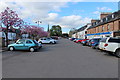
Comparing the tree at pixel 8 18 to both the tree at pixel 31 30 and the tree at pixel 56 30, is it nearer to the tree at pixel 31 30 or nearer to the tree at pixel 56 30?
the tree at pixel 31 30

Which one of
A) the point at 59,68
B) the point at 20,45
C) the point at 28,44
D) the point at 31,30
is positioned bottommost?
the point at 59,68

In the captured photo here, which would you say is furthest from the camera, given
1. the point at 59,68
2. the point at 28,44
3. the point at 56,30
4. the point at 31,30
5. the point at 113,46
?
the point at 56,30

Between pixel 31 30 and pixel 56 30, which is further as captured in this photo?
pixel 56 30

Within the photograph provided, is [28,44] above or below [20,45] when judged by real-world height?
above

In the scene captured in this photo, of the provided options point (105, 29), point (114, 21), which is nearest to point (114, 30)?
point (114, 21)

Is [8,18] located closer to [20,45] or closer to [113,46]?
[20,45]

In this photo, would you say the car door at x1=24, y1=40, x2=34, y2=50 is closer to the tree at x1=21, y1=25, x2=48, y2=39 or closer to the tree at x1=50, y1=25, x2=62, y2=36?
the tree at x1=21, y1=25, x2=48, y2=39

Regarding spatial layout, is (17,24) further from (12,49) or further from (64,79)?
Answer: (64,79)

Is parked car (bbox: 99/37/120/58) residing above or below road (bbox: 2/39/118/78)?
above

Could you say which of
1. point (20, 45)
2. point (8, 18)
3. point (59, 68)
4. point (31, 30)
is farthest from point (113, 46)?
point (31, 30)

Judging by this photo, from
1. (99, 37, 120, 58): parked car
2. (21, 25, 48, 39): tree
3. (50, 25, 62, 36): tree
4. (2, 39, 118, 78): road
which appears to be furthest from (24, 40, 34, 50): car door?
(50, 25, 62, 36): tree

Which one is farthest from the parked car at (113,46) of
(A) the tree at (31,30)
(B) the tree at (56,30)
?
(B) the tree at (56,30)

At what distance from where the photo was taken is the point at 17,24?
1841 cm

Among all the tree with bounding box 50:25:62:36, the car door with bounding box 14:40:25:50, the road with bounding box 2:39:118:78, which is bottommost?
the road with bounding box 2:39:118:78
